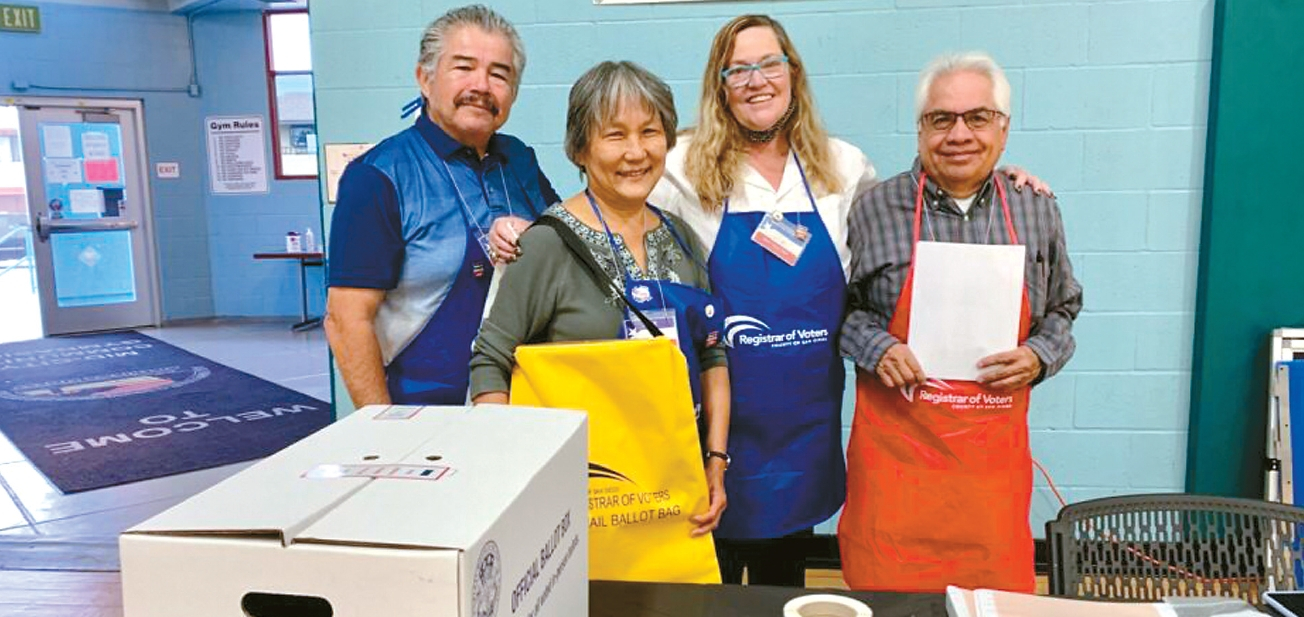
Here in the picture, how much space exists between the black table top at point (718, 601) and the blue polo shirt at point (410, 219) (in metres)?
0.84

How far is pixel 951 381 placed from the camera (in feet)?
5.65

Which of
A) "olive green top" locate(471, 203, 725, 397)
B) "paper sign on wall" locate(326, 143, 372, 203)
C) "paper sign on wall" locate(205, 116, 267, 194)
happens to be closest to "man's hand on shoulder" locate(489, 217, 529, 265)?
"olive green top" locate(471, 203, 725, 397)

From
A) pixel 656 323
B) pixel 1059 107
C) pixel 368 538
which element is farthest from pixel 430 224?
pixel 1059 107

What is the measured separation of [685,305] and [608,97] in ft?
1.27

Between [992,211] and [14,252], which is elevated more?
[992,211]

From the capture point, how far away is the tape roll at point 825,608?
854mm

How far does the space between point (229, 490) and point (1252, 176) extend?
8.59 ft

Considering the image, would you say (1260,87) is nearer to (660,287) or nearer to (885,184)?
(885,184)

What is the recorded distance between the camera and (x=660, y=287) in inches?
60.9

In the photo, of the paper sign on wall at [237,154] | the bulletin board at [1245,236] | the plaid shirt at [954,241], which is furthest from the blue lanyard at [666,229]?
the paper sign on wall at [237,154]

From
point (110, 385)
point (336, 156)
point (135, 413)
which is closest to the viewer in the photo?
point (336, 156)

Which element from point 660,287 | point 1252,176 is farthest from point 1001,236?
point 1252,176

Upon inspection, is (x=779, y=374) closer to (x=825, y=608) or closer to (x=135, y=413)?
(x=825, y=608)

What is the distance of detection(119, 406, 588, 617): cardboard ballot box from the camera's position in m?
0.55
